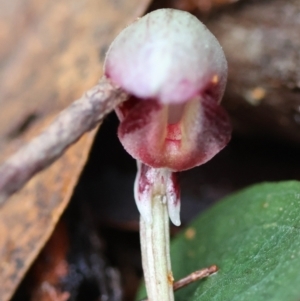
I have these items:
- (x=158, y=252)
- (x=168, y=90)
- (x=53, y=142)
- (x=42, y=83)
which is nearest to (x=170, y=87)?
(x=168, y=90)

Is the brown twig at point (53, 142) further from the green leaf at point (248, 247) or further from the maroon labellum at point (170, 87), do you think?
the green leaf at point (248, 247)

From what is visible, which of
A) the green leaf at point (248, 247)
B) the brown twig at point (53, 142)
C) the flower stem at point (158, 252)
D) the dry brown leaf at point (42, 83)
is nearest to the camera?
the brown twig at point (53, 142)

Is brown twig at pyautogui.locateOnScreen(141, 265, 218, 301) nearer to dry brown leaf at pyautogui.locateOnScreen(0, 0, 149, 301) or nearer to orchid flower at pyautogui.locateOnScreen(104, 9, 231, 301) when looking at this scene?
orchid flower at pyautogui.locateOnScreen(104, 9, 231, 301)

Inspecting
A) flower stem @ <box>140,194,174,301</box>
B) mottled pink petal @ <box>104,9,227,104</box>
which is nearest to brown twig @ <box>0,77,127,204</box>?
mottled pink petal @ <box>104,9,227,104</box>

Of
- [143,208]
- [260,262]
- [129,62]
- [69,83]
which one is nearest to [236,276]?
[260,262]

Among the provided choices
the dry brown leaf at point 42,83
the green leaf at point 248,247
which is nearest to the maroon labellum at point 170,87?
the green leaf at point 248,247

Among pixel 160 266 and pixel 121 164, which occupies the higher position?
pixel 160 266

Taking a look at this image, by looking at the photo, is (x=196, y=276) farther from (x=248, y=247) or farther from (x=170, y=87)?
(x=170, y=87)

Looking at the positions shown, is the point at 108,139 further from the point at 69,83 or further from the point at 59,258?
the point at 59,258
